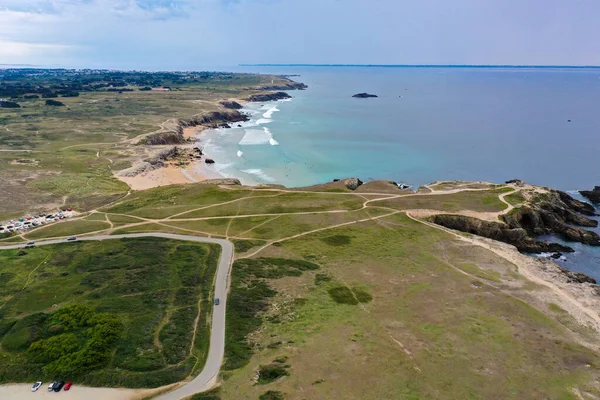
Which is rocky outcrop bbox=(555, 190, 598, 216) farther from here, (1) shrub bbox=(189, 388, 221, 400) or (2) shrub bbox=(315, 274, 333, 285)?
(1) shrub bbox=(189, 388, 221, 400)

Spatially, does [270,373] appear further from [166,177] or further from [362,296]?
[166,177]

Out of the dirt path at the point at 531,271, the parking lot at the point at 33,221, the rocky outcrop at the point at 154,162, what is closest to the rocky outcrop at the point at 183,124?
the rocky outcrop at the point at 154,162

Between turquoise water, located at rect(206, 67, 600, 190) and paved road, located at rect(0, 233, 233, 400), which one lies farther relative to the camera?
turquoise water, located at rect(206, 67, 600, 190)

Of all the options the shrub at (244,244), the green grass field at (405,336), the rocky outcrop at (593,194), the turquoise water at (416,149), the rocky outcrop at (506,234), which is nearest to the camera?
the green grass field at (405,336)

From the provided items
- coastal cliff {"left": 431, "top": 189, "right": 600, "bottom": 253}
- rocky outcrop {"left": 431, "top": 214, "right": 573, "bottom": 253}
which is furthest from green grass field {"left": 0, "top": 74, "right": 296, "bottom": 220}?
coastal cliff {"left": 431, "top": 189, "right": 600, "bottom": 253}

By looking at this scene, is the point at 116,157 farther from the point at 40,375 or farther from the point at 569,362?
the point at 569,362

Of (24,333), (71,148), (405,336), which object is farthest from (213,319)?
(71,148)

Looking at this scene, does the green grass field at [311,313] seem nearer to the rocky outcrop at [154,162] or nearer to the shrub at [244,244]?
the shrub at [244,244]
